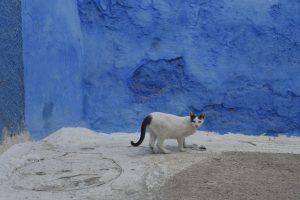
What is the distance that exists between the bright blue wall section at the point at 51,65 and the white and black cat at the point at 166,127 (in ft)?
4.49

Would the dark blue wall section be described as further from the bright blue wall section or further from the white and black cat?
the white and black cat

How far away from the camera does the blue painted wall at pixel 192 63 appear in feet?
21.2

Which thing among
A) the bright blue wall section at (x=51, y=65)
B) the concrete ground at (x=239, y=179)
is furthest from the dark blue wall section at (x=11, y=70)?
the concrete ground at (x=239, y=179)

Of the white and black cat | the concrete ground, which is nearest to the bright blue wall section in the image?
the white and black cat

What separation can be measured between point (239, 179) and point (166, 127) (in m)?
1.21

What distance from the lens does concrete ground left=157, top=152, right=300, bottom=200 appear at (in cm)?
367

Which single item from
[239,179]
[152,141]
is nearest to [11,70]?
[152,141]

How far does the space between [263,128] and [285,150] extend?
3.50 feet

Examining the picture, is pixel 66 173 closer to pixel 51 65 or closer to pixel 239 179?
pixel 239 179

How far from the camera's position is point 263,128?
648 cm

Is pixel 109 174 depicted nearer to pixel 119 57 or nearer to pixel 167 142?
pixel 167 142

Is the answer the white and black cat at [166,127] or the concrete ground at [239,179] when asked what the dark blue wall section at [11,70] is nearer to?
the white and black cat at [166,127]

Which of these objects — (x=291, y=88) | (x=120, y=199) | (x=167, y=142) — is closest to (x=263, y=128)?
(x=291, y=88)

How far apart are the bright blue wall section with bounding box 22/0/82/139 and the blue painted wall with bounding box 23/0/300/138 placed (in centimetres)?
17
